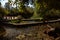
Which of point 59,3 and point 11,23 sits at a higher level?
point 59,3

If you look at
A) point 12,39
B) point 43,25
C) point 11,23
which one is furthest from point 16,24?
point 12,39

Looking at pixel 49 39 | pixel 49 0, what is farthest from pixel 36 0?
pixel 49 39

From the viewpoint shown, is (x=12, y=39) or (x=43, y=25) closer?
(x=12, y=39)

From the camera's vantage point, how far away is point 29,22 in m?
14.7

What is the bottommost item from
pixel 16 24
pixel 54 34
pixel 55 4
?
pixel 16 24

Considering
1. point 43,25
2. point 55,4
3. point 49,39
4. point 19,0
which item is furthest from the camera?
point 43,25

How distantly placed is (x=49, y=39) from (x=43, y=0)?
289cm

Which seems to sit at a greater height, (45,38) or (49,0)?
(49,0)

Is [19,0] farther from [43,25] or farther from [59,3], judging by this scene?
[43,25]

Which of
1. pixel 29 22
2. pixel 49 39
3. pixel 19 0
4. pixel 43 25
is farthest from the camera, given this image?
pixel 29 22

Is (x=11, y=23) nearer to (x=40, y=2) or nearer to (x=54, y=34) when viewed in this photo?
(x=54, y=34)

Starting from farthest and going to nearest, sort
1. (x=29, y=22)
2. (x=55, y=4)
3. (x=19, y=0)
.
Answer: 1. (x=29, y=22)
2. (x=55, y=4)
3. (x=19, y=0)

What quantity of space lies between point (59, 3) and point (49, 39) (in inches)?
109

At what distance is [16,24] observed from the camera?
1438 centimetres
